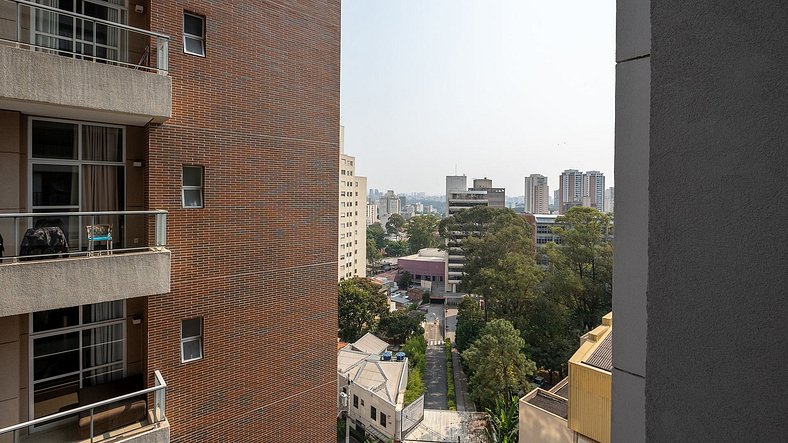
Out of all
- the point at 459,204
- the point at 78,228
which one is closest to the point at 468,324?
the point at 78,228

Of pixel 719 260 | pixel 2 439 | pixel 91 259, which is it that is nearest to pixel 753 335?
pixel 719 260

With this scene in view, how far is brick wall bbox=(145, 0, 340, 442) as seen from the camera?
5.13m

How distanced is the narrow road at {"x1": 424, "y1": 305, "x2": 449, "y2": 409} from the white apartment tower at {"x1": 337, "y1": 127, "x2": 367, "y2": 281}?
1955cm

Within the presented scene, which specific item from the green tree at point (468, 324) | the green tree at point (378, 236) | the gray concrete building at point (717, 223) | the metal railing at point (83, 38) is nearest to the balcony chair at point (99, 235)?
the metal railing at point (83, 38)

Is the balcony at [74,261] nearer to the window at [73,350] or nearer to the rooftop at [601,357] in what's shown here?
the window at [73,350]

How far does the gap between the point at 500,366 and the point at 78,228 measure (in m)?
16.9

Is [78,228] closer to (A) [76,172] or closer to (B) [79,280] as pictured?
(A) [76,172]

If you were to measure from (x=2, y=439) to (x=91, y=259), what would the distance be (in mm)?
2123

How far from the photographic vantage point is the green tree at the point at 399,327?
31.2 meters

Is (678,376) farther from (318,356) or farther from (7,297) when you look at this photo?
(318,356)

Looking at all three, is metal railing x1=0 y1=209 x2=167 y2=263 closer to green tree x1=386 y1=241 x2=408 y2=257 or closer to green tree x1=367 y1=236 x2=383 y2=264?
green tree x1=367 y1=236 x2=383 y2=264

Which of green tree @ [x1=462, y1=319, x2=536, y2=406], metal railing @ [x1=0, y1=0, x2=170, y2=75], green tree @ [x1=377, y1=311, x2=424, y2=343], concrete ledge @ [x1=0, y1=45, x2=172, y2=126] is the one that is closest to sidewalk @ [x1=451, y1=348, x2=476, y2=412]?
green tree @ [x1=462, y1=319, x2=536, y2=406]

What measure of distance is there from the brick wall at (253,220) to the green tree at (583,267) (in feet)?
58.8

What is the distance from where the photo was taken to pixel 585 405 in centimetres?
793
